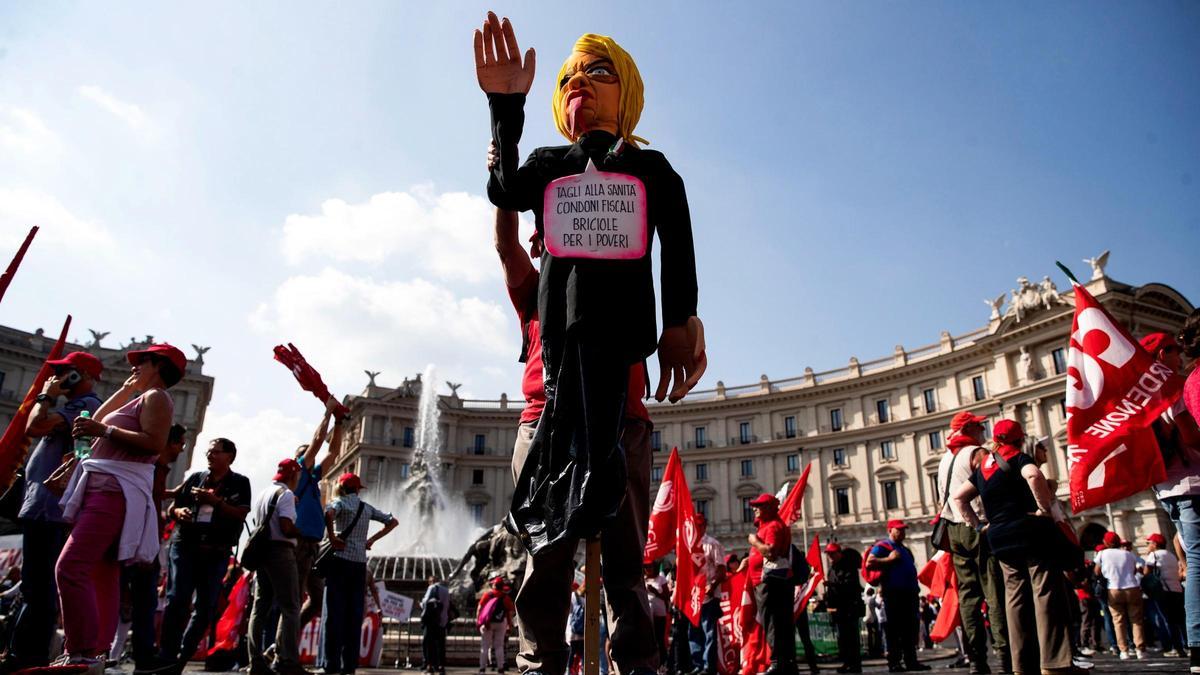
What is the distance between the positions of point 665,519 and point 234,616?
6.07 m

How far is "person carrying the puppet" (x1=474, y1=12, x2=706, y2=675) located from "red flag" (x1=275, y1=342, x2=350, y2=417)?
5796 millimetres

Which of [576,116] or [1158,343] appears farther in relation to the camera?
[1158,343]

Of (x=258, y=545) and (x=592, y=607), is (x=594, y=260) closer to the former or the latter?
(x=592, y=607)

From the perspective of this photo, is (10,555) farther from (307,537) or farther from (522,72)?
(522,72)

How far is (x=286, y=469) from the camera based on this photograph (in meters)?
6.65

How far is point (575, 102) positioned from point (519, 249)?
1.76ft

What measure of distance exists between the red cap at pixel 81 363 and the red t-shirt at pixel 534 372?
338 cm

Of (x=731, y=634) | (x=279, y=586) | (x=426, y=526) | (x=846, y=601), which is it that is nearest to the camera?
(x=279, y=586)

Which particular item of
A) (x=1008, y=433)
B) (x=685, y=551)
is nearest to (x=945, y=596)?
(x=685, y=551)

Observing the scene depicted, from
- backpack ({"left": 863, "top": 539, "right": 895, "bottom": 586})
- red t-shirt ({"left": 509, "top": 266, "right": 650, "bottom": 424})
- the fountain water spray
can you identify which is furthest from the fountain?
red t-shirt ({"left": 509, "top": 266, "right": 650, "bottom": 424})

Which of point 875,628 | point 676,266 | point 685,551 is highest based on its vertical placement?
point 676,266

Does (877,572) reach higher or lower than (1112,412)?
lower

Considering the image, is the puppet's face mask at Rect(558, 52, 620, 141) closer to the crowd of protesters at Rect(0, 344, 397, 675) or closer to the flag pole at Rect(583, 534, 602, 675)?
the flag pole at Rect(583, 534, 602, 675)

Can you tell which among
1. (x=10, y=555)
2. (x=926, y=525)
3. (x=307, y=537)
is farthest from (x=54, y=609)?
(x=926, y=525)
